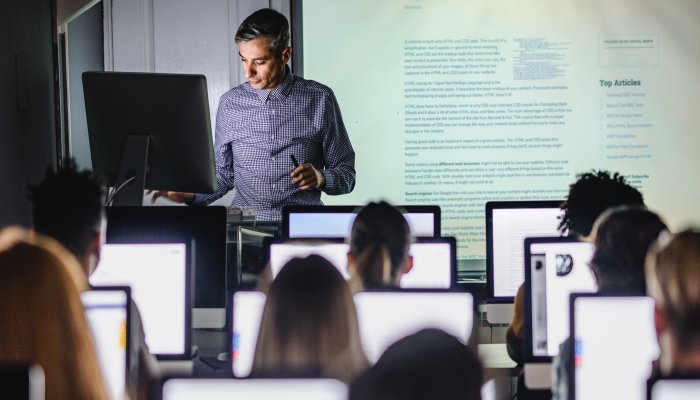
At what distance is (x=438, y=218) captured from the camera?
3.60 metres

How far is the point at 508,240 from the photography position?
3.56m

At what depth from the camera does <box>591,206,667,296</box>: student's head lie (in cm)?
245

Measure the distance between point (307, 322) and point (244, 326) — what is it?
2.53 feet

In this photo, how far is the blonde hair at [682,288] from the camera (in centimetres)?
195

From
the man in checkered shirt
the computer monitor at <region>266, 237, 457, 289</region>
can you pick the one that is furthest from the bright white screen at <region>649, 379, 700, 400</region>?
the man in checkered shirt

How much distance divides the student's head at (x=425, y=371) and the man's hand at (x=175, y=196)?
2.42m

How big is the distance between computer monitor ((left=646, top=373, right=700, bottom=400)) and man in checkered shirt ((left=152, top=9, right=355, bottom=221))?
2.90 metres

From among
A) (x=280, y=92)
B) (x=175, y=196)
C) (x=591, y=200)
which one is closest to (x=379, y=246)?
(x=591, y=200)

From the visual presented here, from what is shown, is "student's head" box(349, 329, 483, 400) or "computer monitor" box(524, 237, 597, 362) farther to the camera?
"computer monitor" box(524, 237, 597, 362)

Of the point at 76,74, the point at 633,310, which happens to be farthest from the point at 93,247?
the point at 76,74

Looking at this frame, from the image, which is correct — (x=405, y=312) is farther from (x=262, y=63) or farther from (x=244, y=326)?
(x=262, y=63)

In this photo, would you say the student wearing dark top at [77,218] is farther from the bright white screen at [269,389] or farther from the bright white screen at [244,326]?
the bright white screen at [269,389]

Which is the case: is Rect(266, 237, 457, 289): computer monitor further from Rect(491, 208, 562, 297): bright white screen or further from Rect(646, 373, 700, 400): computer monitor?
Rect(646, 373, 700, 400): computer monitor

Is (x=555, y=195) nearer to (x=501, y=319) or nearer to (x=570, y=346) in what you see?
(x=501, y=319)
